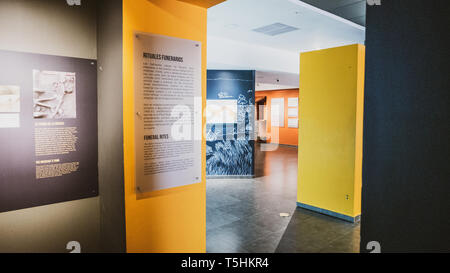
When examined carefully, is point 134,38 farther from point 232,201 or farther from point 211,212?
point 232,201

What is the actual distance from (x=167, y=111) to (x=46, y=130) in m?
0.87

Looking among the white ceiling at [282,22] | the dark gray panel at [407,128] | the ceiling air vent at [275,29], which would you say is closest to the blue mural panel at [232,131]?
the white ceiling at [282,22]

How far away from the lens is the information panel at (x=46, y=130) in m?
1.87

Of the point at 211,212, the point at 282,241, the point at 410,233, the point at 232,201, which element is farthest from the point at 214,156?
the point at 410,233

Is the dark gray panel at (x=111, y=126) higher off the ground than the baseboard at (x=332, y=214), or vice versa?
the dark gray panel at (x=111, y=126)

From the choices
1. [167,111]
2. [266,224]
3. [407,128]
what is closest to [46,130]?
[167,111]

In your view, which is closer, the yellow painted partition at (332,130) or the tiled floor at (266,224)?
the tiled floor at (266,224)

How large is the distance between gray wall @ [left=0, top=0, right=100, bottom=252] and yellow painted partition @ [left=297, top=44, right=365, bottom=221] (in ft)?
12.3

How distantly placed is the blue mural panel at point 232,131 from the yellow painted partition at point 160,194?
17.7ft

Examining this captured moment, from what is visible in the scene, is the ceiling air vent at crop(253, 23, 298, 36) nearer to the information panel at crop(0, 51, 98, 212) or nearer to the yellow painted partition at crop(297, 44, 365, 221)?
the yellow painted partition at crop(297, 44, 365, 221)

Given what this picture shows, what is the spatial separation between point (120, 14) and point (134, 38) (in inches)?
6.6

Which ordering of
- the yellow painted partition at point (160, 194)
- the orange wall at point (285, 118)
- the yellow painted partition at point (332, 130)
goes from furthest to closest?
the orange wall at point (285, 118), the yellow painted partition at point (332, 130), the yellow painted partition at point (160, 194)

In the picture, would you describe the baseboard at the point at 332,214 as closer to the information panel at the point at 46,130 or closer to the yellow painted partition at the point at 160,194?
the yellow painted partition at the point at 160,194

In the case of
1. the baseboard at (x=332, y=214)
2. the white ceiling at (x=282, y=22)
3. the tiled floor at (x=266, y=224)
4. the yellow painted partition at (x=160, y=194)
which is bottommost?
the tiled floor at (x=266, y=224)
